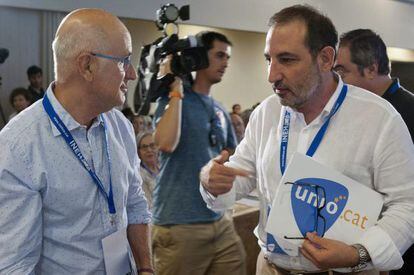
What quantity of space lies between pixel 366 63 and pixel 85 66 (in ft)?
4.61

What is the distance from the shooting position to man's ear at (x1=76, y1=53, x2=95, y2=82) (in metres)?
1.39

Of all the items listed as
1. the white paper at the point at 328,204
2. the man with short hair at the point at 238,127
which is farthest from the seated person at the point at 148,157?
the man with short hair at the point at 238,127

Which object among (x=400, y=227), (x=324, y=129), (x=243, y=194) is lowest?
(x=243, y=194)

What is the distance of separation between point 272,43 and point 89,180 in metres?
0.70

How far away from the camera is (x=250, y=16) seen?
747 centimetres

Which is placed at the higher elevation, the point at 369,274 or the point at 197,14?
the point at 197,14

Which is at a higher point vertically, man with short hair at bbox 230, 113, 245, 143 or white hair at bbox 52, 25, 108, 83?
white hair at bbox 52, 25, 108, 83

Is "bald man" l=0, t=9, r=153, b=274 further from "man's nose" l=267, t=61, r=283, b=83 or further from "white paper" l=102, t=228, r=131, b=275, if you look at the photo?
"man's nose" l=267, t=61, r=283, b=83

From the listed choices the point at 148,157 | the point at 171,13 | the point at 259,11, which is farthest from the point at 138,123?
the point at 259,11

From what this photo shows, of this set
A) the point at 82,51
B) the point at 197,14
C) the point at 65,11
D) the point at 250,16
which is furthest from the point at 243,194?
the point at 250,16

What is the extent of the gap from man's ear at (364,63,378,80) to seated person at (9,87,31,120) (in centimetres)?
374

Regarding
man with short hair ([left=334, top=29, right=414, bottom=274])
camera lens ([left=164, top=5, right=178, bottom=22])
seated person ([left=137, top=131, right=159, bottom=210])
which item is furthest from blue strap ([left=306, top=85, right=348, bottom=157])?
seated person ([left=137, top=131, right=159, bottom=210])

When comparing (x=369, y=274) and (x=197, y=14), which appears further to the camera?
(x=197, y=14)

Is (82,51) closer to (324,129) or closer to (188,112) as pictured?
(324,129)
